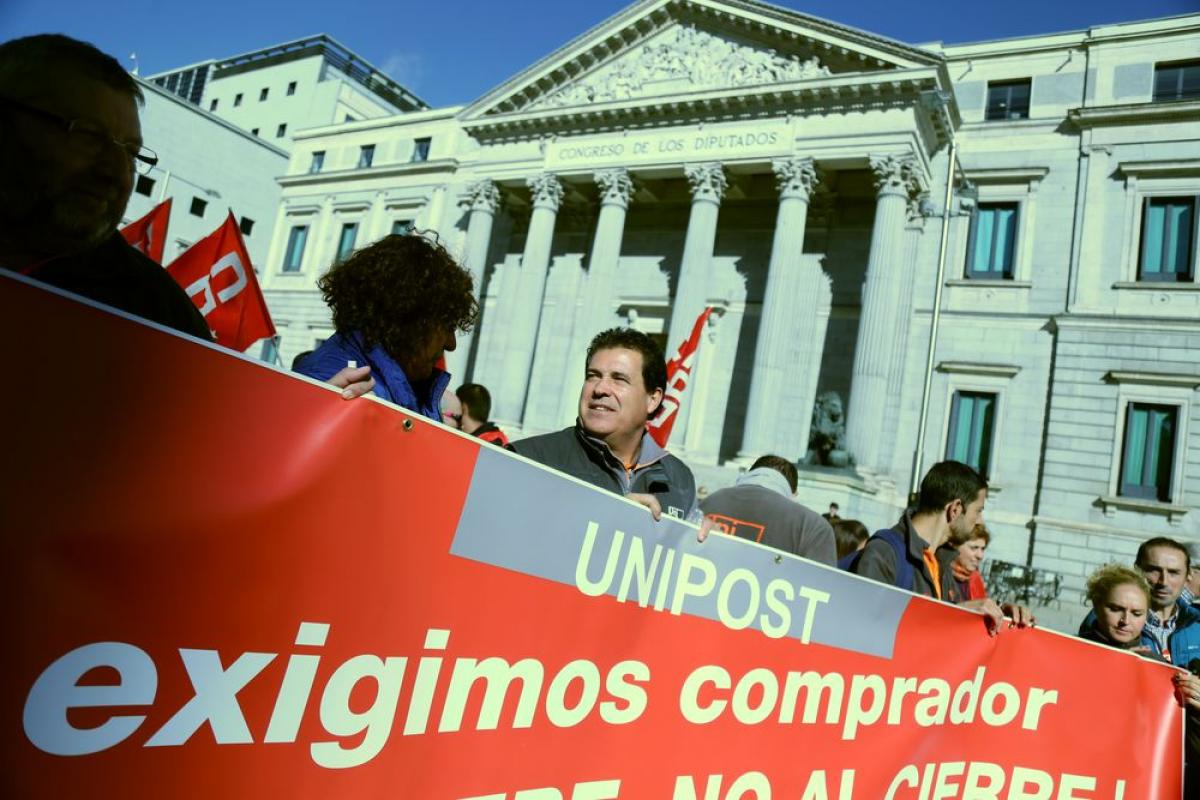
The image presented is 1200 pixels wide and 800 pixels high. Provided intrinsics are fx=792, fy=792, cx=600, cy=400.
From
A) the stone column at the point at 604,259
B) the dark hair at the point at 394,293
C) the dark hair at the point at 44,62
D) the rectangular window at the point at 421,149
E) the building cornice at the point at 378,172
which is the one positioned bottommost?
the dark hair at the point at 394,293

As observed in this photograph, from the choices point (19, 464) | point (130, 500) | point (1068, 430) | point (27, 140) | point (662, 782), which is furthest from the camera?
point (1068, 430)

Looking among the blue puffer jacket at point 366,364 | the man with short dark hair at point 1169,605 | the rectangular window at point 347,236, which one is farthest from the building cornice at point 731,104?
the blue puffer jacket at point 366,364

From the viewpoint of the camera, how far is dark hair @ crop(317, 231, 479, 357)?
254 centimetres

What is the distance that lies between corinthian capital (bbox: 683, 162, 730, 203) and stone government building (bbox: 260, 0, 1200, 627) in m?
0.07

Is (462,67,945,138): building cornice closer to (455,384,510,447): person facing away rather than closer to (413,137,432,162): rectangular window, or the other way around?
(413,137,432,162): rectangular window

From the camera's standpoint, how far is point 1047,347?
20281 mm

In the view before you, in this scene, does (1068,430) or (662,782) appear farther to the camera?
(1068,430)

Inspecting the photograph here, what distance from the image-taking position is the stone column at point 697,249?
2197cm

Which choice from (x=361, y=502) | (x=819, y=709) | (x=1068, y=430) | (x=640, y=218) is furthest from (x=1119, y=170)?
(x=361, y=502)

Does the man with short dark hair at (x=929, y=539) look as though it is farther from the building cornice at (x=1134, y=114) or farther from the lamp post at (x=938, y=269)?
the building cornice at (x=1134, y=114)

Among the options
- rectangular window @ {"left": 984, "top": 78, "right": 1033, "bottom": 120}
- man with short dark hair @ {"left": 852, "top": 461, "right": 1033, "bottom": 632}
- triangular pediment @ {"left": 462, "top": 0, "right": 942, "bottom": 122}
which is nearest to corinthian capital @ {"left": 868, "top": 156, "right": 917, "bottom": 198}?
triangular pediment @ {"left": 462, "top": 0, "right": 942, "bottom": 122}

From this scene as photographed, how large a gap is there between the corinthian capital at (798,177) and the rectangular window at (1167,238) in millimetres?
8094

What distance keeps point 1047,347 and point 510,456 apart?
Answer: 2168 cm

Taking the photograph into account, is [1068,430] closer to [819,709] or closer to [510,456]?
[819,709]
